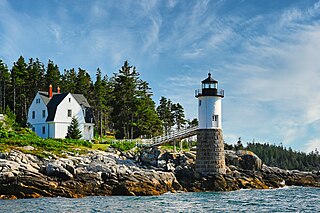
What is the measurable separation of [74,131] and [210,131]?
50.7ft

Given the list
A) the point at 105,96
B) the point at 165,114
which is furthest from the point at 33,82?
the point at 165,114

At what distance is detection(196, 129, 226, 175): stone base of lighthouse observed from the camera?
128 feet

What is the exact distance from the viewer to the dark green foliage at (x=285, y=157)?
276 feet

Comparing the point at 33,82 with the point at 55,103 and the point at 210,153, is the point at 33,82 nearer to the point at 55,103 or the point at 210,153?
the point at 55,103

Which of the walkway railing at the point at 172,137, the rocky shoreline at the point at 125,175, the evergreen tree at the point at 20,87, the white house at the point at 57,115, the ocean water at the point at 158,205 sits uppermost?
the evergreen tree at the point at 20,87

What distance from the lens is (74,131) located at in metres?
47.1

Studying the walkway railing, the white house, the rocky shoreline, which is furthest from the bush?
the white house

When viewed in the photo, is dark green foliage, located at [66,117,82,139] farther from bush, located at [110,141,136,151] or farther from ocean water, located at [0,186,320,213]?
ocean water, located at [0,186,320,213]

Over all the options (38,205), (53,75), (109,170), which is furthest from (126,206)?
(53,75)

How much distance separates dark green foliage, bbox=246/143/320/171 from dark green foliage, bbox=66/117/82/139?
4677 cm

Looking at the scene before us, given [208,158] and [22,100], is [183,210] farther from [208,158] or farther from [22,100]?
[22,100]

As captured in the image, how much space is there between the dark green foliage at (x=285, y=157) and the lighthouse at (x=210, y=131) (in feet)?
152

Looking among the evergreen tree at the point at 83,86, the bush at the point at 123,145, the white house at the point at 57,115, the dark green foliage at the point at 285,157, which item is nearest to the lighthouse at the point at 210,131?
the bush at the point at 123,145

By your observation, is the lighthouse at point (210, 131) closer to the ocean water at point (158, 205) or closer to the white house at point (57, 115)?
the ocean water at point (158, 205)
